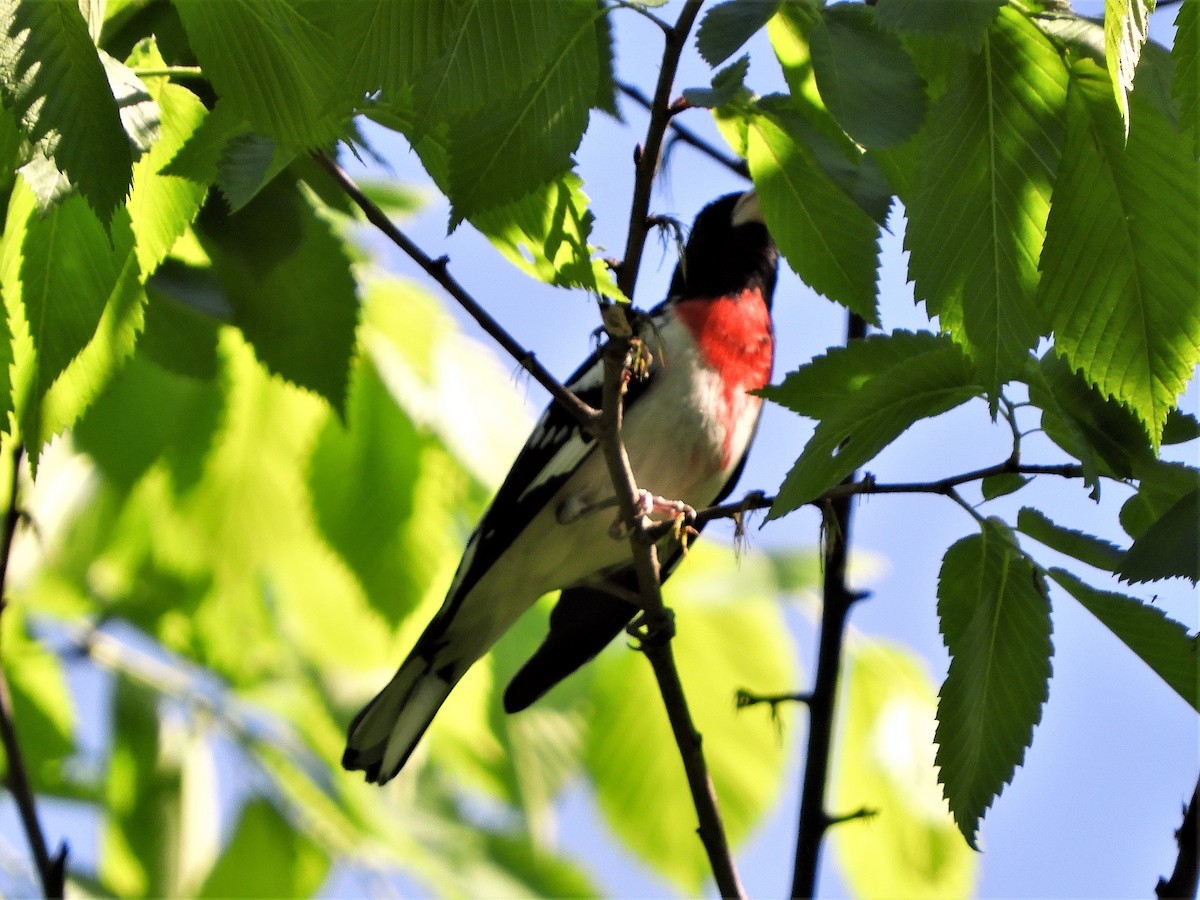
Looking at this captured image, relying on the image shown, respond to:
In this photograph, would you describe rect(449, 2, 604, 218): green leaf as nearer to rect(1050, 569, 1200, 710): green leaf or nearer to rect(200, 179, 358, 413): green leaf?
rect(200, 179, 358, 413): green leaf

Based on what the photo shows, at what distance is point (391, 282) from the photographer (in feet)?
9.21

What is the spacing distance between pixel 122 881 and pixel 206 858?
0.64ft

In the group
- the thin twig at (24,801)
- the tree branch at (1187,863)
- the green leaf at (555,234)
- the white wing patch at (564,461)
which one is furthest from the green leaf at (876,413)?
the white wing patch at (564,461)

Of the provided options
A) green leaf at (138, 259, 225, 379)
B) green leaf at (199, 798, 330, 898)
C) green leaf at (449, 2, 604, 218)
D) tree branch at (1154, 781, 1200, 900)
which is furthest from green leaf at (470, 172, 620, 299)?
green leaf at (199, 798, 330, 898)

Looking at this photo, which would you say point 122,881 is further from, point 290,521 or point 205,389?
point 205,389

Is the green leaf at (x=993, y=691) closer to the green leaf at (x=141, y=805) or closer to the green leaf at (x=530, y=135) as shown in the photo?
the green leaf at (x=530, y=135)

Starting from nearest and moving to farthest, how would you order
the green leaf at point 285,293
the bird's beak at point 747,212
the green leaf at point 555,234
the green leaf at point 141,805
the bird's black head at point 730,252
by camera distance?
the green leaf at point 555,234, the green leaf at point 285,293, the green leaf at point 141,805, the bird's black head at point 730,252, the bird's beak at point 747,212

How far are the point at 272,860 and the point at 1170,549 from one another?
2159 millimetres

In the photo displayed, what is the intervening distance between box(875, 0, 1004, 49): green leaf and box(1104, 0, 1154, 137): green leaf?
11 cm

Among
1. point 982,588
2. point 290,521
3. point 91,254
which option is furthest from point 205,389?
point 982,588

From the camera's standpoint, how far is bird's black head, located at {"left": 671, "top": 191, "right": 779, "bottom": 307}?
3.67 metres

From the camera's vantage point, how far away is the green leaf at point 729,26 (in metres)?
1.32

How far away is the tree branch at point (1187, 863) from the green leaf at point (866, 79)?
84cm

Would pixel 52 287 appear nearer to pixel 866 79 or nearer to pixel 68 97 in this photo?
pixel 68 97
